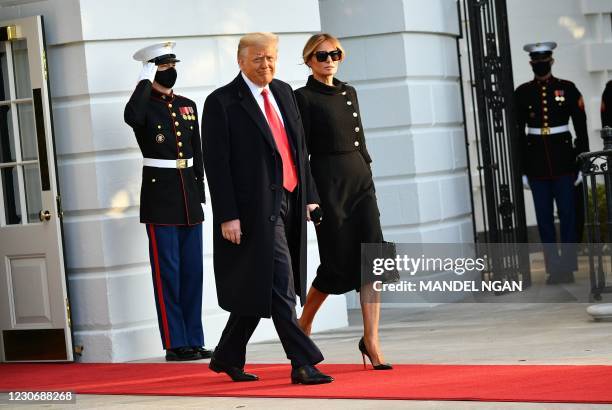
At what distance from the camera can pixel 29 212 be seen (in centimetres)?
961

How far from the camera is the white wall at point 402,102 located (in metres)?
11.5

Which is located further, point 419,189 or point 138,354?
point 419,189

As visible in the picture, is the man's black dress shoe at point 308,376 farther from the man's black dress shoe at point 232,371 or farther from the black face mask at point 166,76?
the black face mask at point 166,76

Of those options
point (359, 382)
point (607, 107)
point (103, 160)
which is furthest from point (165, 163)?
point (607, 107)

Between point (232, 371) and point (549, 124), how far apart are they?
5.06 metres

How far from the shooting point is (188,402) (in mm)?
7215

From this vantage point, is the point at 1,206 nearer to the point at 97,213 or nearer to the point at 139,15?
the point at 97,213

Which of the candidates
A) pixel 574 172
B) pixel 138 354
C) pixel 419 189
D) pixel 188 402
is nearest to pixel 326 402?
pixel 188 402

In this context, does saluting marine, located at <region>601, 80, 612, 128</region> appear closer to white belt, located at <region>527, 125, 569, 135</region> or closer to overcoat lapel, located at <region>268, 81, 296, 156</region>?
white belt, located at <region>527, 125, 569, 135</region>

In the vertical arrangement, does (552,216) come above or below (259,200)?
below

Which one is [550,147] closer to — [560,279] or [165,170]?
[560,279]

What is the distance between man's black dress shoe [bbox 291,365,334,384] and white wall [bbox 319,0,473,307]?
4.29 m

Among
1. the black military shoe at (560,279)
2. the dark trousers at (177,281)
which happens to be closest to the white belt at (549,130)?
the black military shoe at (560,279)

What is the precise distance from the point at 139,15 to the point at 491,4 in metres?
3.36
